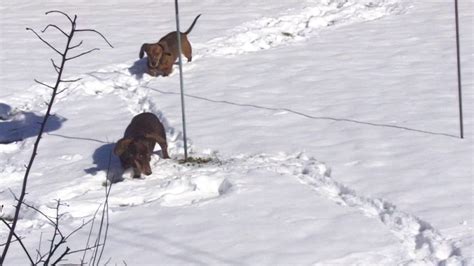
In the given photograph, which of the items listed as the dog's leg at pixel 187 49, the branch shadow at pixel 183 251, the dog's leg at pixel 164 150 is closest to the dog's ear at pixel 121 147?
the dog's leg at pixel 164 150

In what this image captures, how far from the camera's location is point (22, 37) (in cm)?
1204

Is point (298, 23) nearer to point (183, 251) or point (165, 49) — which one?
point (165, 49)

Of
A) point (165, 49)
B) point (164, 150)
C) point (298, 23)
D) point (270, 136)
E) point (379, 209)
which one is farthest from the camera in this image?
point (298, 23)

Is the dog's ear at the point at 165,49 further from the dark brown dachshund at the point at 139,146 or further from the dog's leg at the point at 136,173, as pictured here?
the dog's leg at the point at 136,173

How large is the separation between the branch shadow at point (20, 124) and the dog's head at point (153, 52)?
4.61 feet

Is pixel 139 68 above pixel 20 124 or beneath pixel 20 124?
above

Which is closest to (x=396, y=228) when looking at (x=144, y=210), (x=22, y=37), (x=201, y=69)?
(x=144, y=210)

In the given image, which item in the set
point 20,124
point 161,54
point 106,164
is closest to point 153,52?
point 161,54

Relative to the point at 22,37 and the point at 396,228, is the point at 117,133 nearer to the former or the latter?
the point at 396,228

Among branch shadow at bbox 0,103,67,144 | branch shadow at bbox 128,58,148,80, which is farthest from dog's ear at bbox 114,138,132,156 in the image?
branch shadow at bbox 128,58,148,80

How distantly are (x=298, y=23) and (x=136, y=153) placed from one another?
18.5 feet

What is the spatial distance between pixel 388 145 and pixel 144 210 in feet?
6.88

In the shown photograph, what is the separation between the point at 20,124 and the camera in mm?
8633

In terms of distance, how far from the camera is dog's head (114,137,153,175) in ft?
21.8
